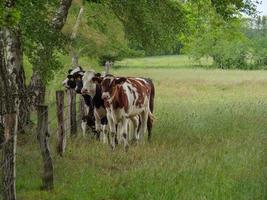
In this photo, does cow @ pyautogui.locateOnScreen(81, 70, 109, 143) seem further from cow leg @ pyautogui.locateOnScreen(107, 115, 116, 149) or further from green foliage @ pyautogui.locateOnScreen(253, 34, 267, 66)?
green foliage @ pyautogui.locateOnScreen(253, 34, 267, 66)

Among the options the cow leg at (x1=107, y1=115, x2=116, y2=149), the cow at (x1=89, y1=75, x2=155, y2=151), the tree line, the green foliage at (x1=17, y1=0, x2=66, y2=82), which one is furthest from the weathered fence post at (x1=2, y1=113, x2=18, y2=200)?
the cow leg at (x1=107, y1=115, x2=116, y2=149)

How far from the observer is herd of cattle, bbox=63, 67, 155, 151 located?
14.2m

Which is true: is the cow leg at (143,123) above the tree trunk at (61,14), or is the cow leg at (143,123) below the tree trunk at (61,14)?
below

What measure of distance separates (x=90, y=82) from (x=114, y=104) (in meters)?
1.09

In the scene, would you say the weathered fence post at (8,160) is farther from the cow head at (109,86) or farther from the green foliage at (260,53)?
the green foliage at (260,53)

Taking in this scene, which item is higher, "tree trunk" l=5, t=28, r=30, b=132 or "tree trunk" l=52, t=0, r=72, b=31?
"tree trunk" l=52, t=0, r=72, b=31

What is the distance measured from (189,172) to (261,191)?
1.69 meters

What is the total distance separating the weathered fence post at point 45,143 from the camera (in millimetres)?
9453

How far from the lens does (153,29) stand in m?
17.9

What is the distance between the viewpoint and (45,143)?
9.65m

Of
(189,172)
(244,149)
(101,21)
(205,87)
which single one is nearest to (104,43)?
(101,21)

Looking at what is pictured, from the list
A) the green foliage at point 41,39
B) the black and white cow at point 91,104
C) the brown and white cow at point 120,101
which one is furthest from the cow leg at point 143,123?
the green foliage at point 41,39

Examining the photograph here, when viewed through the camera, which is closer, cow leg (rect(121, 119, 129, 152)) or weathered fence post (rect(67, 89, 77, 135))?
cow leg (rect(121, 119, 129, 152))

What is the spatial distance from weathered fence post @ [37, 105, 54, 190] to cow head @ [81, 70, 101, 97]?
16.9 feet
